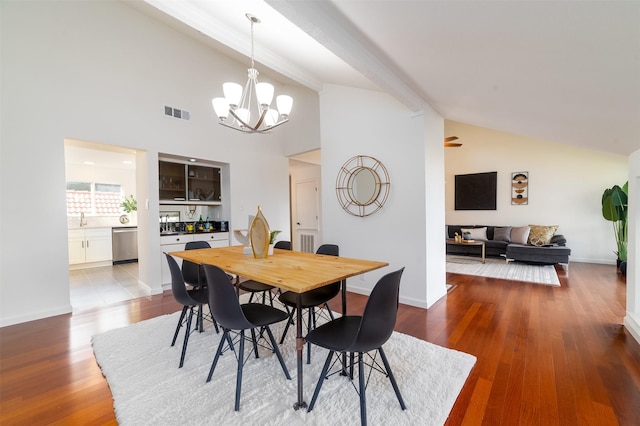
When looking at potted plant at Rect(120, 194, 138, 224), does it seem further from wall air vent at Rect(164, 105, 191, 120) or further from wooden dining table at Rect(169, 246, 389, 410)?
wooden dining table at Rect(169, 246, 389, 410)

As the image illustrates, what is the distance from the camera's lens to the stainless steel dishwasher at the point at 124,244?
19.6 ft

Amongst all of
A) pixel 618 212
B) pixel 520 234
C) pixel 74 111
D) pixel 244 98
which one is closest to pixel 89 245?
pixel 74 111

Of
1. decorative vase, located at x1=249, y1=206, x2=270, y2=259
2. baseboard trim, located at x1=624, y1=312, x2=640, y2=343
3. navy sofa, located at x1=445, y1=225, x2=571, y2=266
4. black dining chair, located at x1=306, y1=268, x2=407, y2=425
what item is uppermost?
decorative vase, located at x1=249, y1=206, x2=270, y2=259

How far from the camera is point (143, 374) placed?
1942 mm

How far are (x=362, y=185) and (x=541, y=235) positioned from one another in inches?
172

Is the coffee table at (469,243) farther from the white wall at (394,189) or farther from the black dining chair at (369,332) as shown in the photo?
the black dining chair at (369,332)

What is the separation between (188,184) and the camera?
15.1 ft

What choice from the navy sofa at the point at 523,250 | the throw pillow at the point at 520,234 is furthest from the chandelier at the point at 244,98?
the throw pillow at the point at 520,234

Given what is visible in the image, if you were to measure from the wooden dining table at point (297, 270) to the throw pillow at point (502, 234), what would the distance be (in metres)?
5.34

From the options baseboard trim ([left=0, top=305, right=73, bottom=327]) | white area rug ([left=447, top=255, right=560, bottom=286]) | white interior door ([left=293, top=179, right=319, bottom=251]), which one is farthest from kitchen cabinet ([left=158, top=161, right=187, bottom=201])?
white area rug ([left=447, top=255, right=560, bottom=286])

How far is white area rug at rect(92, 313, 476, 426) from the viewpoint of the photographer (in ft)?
4.97

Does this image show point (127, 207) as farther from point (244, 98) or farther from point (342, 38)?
point (342, 38)

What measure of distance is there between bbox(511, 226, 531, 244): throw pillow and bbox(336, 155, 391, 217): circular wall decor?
159 inches

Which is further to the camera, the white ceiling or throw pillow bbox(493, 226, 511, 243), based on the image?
throw pillow bbox(493, 226, 511, 243)
